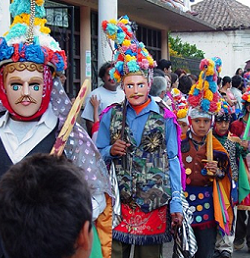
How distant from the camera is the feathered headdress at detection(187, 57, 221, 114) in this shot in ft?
18.6

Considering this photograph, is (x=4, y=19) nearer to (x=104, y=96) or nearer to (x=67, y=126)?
(x=104, y=96)

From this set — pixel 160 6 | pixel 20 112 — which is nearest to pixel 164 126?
pixel 20 112

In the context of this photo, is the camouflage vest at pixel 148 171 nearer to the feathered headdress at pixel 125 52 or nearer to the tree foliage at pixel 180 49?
the feathered headdress at pixel 125 52

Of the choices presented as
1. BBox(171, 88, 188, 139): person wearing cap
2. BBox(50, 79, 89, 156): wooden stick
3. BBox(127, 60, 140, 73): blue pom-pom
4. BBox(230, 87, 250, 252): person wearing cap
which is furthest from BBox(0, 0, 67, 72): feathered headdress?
BBox(230, 87, 250, 252): person wearing cap

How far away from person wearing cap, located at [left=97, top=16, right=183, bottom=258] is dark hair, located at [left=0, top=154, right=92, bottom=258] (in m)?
2.53

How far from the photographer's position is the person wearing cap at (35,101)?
3559 mm

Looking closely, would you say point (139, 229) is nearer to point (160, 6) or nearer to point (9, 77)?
point (9, 77)

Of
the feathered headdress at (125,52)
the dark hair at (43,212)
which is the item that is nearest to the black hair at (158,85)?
the feathered headdress at (125,52)

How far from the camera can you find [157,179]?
4.54 meters

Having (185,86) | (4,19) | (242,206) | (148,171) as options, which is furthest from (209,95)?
(185,86)

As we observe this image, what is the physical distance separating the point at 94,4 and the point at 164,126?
8006 mm

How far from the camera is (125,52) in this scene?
4797 mm

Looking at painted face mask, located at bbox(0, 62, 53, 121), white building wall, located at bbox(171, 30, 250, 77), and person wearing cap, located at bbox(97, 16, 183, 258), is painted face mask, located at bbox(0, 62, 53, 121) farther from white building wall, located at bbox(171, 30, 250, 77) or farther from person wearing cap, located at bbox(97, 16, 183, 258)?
white building wall, located at bbox(171, 30, 250, 77)

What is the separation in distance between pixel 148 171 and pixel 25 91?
1.28 m
